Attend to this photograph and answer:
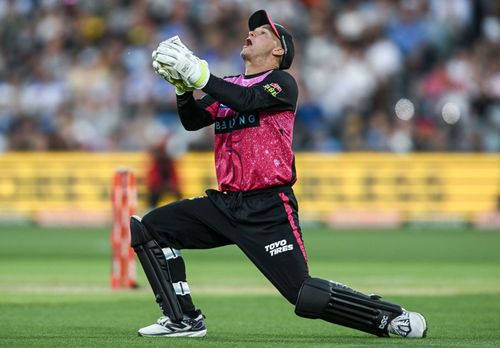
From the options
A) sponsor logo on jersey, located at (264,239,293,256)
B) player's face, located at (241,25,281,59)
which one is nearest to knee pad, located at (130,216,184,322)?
sponsor logo on jersey, located at (264,239,293,256)

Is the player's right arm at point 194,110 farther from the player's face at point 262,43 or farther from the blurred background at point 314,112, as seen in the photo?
the blurred background at point 314,112

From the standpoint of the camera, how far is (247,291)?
13.2 meters

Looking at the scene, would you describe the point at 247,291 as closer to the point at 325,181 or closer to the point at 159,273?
the point at 159,273

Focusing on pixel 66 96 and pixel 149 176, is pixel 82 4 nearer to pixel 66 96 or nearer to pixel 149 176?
pixel 66 96

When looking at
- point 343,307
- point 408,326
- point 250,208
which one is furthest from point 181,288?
point 408,326

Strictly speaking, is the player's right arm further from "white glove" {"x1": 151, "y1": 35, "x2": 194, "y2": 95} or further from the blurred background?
the blurred background

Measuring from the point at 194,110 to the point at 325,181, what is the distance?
17.1m

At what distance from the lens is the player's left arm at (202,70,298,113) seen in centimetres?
799

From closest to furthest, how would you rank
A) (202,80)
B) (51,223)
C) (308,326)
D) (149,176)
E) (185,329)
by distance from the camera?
(202,80)
(185,329)
(308,326)
(149,176)
(51,223)

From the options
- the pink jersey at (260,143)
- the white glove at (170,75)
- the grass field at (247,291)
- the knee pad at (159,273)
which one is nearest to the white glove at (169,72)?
the white glove at (170,75)

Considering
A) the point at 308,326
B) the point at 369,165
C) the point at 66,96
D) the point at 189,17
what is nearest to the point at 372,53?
the point at 369,165

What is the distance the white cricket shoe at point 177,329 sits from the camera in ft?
27.8

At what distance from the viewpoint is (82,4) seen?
1124 inches

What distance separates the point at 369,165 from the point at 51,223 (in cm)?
730
